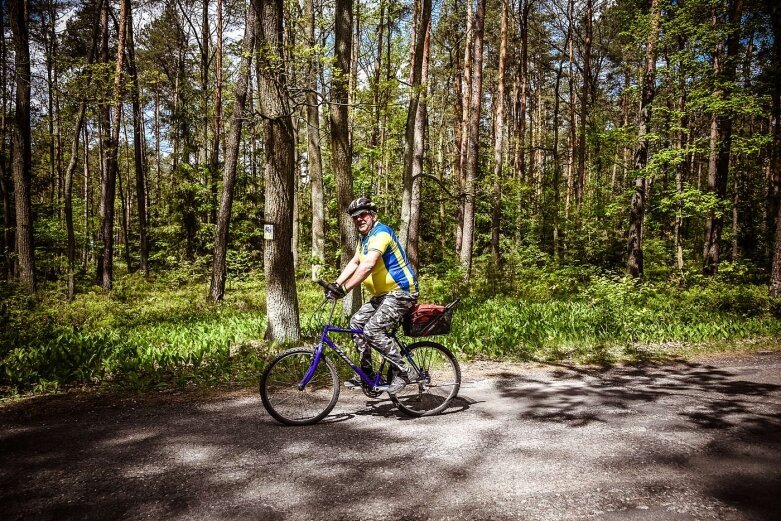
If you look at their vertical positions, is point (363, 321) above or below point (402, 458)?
above

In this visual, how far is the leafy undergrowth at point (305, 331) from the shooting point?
643 centimetres

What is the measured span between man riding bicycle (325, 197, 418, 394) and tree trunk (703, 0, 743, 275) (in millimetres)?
13740

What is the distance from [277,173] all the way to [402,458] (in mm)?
5227

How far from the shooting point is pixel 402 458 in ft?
12.4

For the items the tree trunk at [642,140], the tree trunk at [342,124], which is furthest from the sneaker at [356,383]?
the tree trunk at [642,140]

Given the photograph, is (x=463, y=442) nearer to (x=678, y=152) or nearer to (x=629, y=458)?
(x=629, y=458)

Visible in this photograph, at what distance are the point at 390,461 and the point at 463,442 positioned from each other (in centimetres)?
81

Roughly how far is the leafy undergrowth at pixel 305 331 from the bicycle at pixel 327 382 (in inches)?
48.5

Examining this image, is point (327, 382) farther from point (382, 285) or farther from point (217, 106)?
point (217, 106)

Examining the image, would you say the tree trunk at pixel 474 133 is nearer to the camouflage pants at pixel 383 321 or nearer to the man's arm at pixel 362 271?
the camouflage pants at pixel 383 321

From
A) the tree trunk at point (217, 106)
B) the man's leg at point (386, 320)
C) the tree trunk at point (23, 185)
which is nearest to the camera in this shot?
the man's leg at point (386, 320)

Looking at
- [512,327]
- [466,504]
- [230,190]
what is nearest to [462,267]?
[512,327]

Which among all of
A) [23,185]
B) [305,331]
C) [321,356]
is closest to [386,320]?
[321,356]

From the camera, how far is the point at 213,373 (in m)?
6.57
